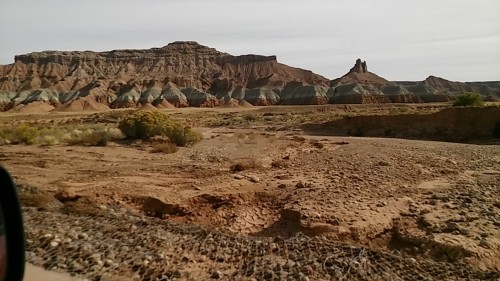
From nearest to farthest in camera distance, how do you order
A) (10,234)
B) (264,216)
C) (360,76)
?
(10,234) < (264,216) < (360,76)

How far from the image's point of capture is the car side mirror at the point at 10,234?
3164mm

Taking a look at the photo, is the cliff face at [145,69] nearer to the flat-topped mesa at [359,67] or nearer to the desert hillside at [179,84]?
Result: the desert hillside at [179,84]

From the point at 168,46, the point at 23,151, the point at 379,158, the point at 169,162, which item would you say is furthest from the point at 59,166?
the point at 168,46

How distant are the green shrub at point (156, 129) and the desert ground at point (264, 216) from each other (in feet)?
19.4

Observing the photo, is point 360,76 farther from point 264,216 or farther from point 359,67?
point 264,216

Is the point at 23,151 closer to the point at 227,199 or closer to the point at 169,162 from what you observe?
the point at 169,162

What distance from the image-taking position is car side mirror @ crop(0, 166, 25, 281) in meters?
3.16

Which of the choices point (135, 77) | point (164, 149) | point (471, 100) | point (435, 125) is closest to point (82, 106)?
point (135, 77)

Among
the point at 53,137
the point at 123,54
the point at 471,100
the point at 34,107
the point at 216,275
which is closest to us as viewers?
the point at 216,275

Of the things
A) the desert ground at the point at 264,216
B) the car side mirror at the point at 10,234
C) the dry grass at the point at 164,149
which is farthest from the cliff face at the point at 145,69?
the car side mirror at the point at 10,234

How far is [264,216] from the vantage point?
10.1m

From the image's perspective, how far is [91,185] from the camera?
12133 mm

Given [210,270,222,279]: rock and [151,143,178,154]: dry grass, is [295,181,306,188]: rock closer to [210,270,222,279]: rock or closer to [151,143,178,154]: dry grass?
[210,270,222,279]: rock

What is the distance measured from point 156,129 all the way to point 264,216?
626 inches
